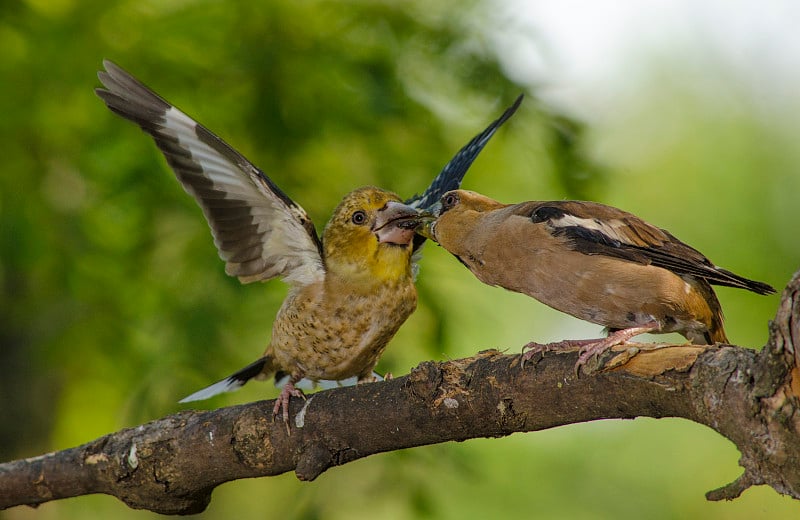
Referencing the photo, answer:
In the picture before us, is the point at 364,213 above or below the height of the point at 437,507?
above

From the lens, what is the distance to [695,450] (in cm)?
1011

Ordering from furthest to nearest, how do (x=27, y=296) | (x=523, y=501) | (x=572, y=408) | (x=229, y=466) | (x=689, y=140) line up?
(x=689, y=140), (x=523, y=501), (x=27, y=296), (x=229, y=466), (x=572, y=408)

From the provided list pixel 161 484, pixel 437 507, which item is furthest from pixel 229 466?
pixel 437 507

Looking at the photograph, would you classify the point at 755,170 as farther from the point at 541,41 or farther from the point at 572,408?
the point at 572,408

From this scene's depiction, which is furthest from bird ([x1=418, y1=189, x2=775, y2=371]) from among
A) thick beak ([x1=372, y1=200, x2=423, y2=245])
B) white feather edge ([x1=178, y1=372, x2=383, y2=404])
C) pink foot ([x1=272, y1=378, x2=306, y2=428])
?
white feather edge ([x1=178, y1=372, x2=383, y2=404])

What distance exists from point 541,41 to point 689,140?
506 centimetres

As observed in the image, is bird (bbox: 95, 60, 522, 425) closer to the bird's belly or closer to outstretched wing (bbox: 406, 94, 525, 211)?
the bird's belly

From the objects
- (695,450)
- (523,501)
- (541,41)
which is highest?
(541,41)

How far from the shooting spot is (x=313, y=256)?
536cm

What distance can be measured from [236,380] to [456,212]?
6.35 feet

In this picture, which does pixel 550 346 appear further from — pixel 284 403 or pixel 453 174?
pixel 453 174

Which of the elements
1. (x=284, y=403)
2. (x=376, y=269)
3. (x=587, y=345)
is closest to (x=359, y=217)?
(x=376, y=269)

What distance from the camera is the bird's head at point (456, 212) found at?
4.63 meters

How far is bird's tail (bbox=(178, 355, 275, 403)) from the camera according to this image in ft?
18.1
